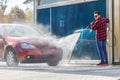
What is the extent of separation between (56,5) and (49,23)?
99cm

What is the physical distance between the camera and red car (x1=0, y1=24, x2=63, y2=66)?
16.2 meters

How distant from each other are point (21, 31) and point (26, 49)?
1441 millimetres

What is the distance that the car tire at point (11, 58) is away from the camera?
1655 centimetres

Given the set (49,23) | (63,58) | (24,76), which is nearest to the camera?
(24,76)

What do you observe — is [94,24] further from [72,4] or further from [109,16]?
[72,4]

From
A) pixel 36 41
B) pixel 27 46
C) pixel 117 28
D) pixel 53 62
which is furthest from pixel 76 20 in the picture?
pixel 27 46

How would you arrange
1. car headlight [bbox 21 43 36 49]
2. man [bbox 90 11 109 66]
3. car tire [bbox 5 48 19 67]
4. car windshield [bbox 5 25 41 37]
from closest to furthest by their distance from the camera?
1. man [bbox 90 11 109 66]
2. car headlight [bbox 21 43 36 49]
3. car tire [bbox 5 48 19 67]
4. car windshield [bbox 5 25 41 37]

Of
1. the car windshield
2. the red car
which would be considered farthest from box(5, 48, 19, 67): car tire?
the car windshield

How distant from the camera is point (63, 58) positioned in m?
17.7

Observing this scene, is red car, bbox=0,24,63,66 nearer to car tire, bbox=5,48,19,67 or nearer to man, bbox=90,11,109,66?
car tire, bbox=5,48,19,67

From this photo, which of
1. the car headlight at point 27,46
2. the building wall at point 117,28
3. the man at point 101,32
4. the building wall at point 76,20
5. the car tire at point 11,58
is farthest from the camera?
the building wall at point 76,20

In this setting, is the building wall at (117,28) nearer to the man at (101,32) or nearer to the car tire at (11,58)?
the man at (101,32)

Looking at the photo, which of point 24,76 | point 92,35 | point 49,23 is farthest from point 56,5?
point 24,76

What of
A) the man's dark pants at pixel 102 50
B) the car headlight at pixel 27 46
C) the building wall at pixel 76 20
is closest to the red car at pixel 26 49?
the car headlight at pixel 27 46
